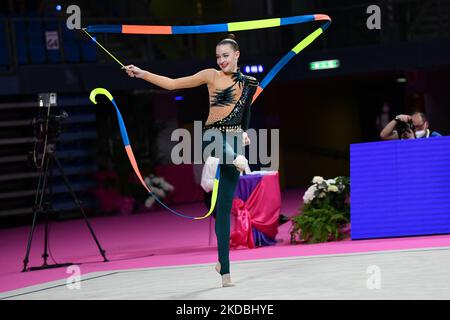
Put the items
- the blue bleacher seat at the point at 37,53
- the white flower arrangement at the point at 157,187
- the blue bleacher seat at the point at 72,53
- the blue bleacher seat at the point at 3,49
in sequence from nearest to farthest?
the blue bleacher seat at the point at 3,49
the blue bleacher seat at the point at 37,53
the blue bleacher seat at the point at 72,53
the white flower arrangement at the point at 157,187

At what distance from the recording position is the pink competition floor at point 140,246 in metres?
8.66

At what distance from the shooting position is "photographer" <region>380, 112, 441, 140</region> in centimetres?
981

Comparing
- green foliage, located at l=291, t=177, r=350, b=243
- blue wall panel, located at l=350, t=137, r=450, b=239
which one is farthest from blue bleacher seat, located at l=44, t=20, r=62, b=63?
blue wall panel, located at l=350, t=137, r=450, b=239

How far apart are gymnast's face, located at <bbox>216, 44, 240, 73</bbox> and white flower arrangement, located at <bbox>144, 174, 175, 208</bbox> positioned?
10599 mm

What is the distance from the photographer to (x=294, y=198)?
17359 millimetres

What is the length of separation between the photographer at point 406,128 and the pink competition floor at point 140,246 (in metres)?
1.33

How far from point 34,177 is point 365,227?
28.0 ft

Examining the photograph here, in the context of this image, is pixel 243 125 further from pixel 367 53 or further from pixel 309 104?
pixel 309 104

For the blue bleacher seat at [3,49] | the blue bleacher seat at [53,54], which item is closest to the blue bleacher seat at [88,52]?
the blue bleacher seat at [53,54]

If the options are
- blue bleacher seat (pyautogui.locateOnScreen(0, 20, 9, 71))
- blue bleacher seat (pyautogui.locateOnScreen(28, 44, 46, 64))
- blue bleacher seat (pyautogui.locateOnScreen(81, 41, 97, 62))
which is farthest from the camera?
blue bleacher seat (pyautogui.locateOnScreen(81, 41, 97, 62))

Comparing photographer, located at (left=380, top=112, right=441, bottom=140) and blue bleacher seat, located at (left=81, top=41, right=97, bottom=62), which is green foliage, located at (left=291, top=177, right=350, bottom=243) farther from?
blue bleacher seat, located at (left=81, top=41, right=97, bottom=62)

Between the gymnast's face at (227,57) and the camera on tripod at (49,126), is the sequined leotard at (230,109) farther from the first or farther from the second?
the camera on tripod at (49,126)

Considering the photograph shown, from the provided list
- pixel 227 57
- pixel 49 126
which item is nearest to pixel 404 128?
pixel 49 126

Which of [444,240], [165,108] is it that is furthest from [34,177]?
[444,240]
